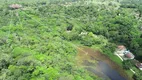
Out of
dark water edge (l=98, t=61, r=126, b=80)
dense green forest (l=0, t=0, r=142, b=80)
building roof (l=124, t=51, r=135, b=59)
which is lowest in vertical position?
dark water edge (l=98, t=61, r=126, b=80)

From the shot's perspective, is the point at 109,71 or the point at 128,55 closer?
the point at 109,71

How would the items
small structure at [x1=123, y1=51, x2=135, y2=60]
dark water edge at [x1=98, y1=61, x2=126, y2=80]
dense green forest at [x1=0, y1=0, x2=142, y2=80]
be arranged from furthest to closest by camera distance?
1. small structure at [x1=123, y1=51, x2=135, y2=60]
2. dark water edge at [x1=98, y1=61, x2=126, y2=80]
3. dense green forest at [x1=0, y1=0, x2=142, y2=80]

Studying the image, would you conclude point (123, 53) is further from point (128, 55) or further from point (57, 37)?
point (57, 37)

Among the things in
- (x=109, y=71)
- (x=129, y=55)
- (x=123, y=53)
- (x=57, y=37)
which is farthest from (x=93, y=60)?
(x=57, y=37)

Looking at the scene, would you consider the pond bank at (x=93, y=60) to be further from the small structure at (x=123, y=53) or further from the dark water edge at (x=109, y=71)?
the small structure at (x=123, y=53)

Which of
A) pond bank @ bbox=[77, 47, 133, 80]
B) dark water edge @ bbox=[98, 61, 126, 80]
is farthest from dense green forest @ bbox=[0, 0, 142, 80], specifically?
dark water edge @ bbox=[98, 61, 126, 80]

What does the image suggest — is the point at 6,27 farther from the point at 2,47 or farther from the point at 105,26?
the point at 105,26

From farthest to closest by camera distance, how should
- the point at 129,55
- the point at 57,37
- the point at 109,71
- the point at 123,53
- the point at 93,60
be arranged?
the point at 57,37
the point at 123,53
the point at 129,55
the point at 93,60
the point at 109,71

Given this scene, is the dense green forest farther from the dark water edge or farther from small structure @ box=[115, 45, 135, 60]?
the dark water edge

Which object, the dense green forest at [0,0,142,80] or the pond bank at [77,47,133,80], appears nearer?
the dense green forest at [0,0,142,80]
